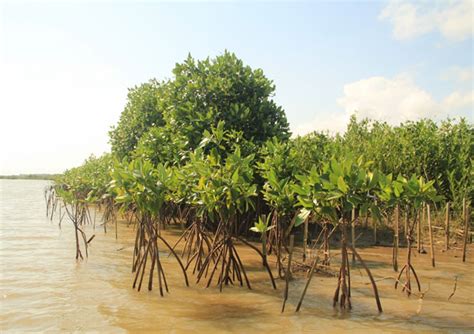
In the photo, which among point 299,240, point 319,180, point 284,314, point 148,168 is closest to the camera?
point 319,180

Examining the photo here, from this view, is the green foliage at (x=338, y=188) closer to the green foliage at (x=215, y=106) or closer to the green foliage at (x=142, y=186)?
the green foliage at (x=142, y=186)

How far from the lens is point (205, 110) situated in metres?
9.80

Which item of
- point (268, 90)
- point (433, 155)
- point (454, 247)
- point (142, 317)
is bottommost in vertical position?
point (142, 317)

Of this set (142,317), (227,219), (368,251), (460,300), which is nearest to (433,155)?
(368,251)

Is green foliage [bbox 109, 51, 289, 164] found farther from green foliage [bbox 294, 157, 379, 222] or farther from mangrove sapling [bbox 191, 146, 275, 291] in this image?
green foliage [bbox 294, 157, 379, 222]

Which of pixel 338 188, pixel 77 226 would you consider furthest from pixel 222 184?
pixel 77 226

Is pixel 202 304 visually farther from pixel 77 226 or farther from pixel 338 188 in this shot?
pixel 77 226

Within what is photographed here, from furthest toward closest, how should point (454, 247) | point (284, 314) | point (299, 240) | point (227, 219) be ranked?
point (299, 240), point (454, 247), point (227, 219), point (284, 314)

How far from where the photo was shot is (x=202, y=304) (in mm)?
5449

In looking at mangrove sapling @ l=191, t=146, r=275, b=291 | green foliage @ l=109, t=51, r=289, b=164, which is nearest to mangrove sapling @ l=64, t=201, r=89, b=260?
green foliage @ l=109, t=51, r=289, b=164

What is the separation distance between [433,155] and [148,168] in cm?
860

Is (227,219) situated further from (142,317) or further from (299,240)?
(299,240)

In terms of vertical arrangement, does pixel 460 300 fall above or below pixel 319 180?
below

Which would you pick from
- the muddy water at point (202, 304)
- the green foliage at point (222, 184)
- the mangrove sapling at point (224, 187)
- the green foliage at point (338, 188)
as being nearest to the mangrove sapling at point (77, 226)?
the muddy water at point (202, 304)
